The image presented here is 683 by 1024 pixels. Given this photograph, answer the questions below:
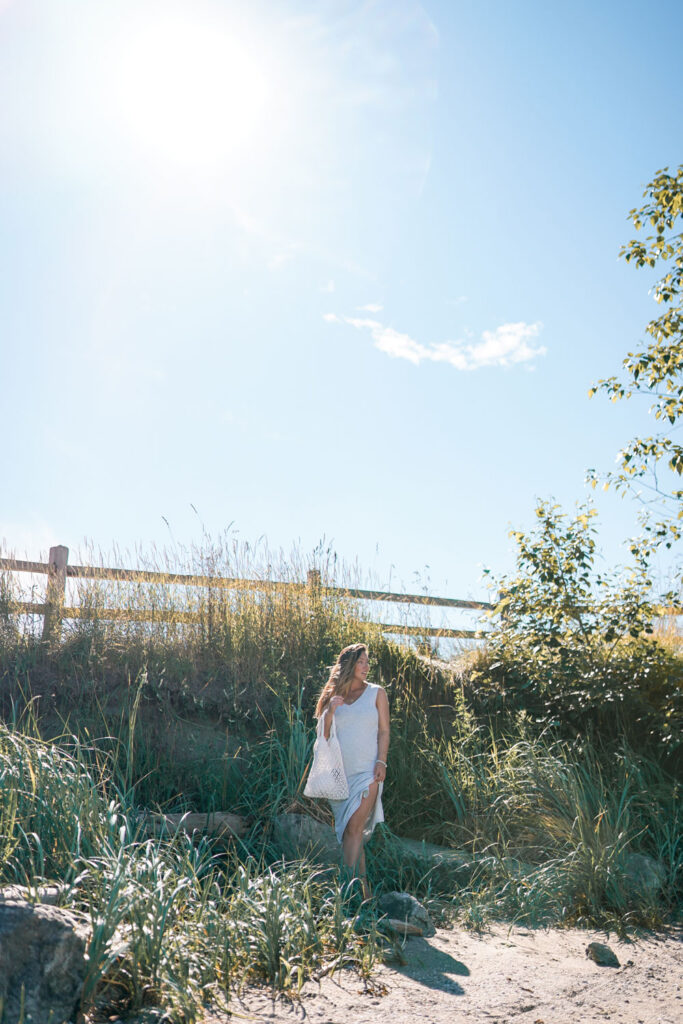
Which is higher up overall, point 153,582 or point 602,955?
point 153,582

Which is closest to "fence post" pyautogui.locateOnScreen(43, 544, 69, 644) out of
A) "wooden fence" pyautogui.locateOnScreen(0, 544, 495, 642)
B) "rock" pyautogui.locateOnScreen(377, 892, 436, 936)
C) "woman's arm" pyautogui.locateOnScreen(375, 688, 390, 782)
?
"wooden fence" pyautogui.locateOnScreen(0, 544, 495, 642)

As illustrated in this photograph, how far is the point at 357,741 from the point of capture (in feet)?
19.9

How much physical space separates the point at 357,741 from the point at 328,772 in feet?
0.98

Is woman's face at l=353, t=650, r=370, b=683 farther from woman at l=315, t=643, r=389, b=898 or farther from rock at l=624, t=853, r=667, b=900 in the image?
rock at l=624, t=853, r=667, b=900

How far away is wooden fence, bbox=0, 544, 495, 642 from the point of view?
29.6ft

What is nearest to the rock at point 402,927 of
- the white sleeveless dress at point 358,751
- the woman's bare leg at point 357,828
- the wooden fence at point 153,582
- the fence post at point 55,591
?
the woman's bare leg at point 357,828

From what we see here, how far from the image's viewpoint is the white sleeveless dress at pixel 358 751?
19.5 ft

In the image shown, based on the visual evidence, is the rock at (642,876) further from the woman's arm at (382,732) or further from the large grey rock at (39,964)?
the large grey rock at (39,964)

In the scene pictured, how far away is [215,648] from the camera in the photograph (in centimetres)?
871

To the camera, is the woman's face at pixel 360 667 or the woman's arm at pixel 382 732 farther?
the woman's face at pixel 360 667

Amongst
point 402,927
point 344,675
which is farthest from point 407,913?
point 344,675

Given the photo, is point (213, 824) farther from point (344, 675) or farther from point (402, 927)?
point (402, 927)

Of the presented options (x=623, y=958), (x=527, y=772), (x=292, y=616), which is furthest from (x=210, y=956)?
(x=292, y=616)

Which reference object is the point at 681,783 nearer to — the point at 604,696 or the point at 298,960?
the point at 604,696
